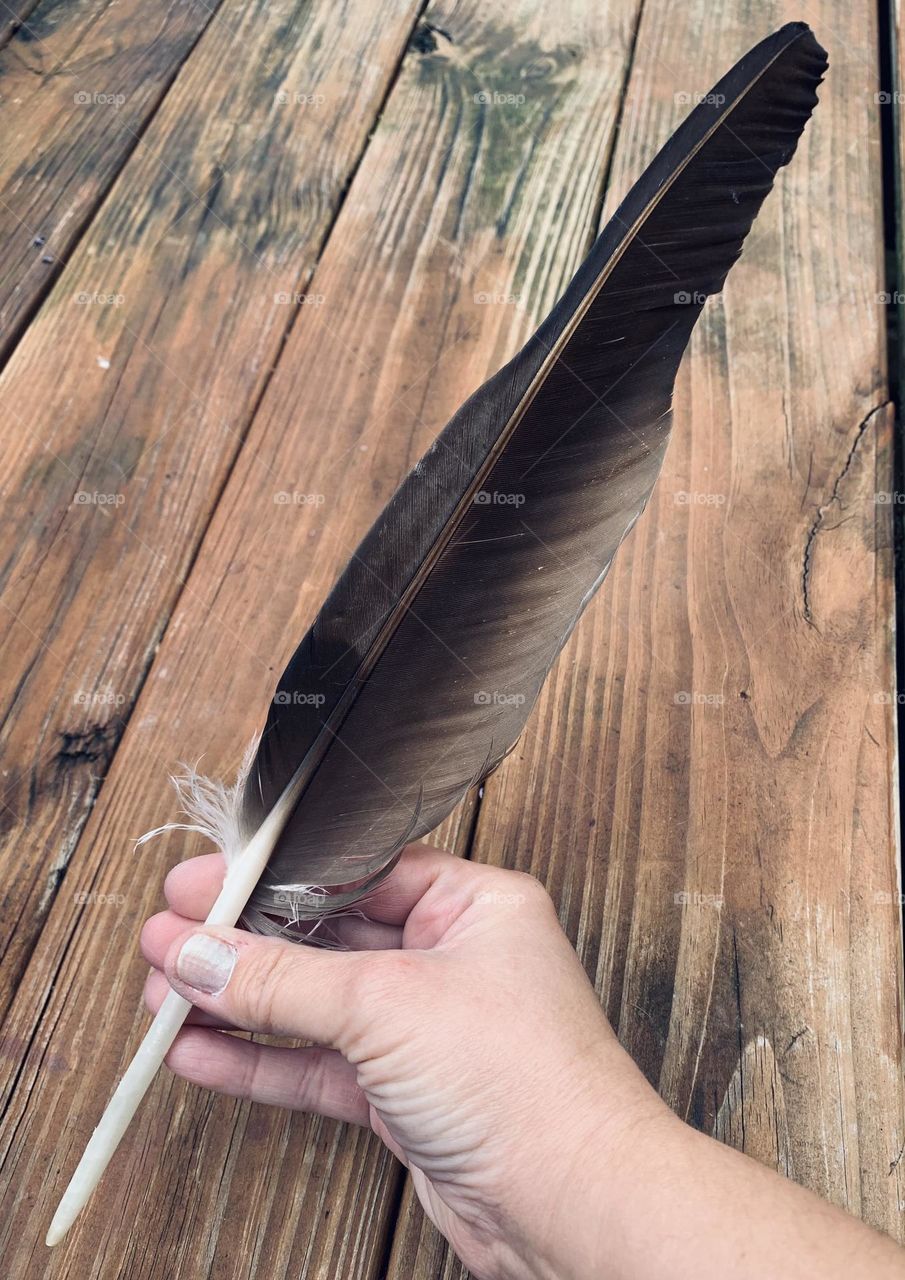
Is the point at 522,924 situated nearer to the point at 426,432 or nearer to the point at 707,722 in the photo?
→ the point at 707,722

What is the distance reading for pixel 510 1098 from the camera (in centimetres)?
87

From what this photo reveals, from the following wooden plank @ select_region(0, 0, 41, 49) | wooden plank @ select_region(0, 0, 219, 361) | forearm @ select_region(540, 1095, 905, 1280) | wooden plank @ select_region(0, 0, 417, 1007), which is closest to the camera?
forearm @ select_region(540, 1095, 905, 1280)

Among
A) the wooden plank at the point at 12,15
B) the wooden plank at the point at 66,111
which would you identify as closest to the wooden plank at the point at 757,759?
the wooden plank at the point at 66,111

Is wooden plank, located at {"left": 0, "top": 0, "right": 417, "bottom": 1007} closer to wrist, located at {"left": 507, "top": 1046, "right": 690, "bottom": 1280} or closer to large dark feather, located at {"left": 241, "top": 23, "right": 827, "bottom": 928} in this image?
Answer: large dark feather, located at {"left": 241, "top": 23, "right": 827, "bottom": 928}

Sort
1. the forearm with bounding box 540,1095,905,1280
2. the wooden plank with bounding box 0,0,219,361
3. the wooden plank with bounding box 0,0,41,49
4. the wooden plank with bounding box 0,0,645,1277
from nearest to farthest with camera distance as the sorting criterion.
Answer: the forearm with bounding box 540,1095,905,1280, the wooden plank with bounding box 0,0,645,1277, the wooden plank with bounding box 0,0,219,361, the wooden plank with bounding box 0,0,41,49

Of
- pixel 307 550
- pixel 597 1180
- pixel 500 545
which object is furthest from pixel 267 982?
pixel 307 550

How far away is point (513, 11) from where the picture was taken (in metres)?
1.96

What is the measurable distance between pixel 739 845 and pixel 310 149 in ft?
4.52

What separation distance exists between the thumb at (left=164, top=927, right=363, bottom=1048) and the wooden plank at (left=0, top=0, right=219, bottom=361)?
1057 millimetres

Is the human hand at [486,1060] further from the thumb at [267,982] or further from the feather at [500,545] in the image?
the feather at [500,545]

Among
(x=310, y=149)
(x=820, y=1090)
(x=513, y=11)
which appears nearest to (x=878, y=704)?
(x=820, y=1090)

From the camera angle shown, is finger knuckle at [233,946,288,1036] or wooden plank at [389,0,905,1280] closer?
finger knuckle at [233,946,288,1036]

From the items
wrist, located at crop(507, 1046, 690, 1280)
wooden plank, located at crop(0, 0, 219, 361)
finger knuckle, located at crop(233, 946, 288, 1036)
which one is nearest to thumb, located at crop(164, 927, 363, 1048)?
finger knuckle, located at crop(233, 946, 288, 1036)

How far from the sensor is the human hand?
2.78ft
